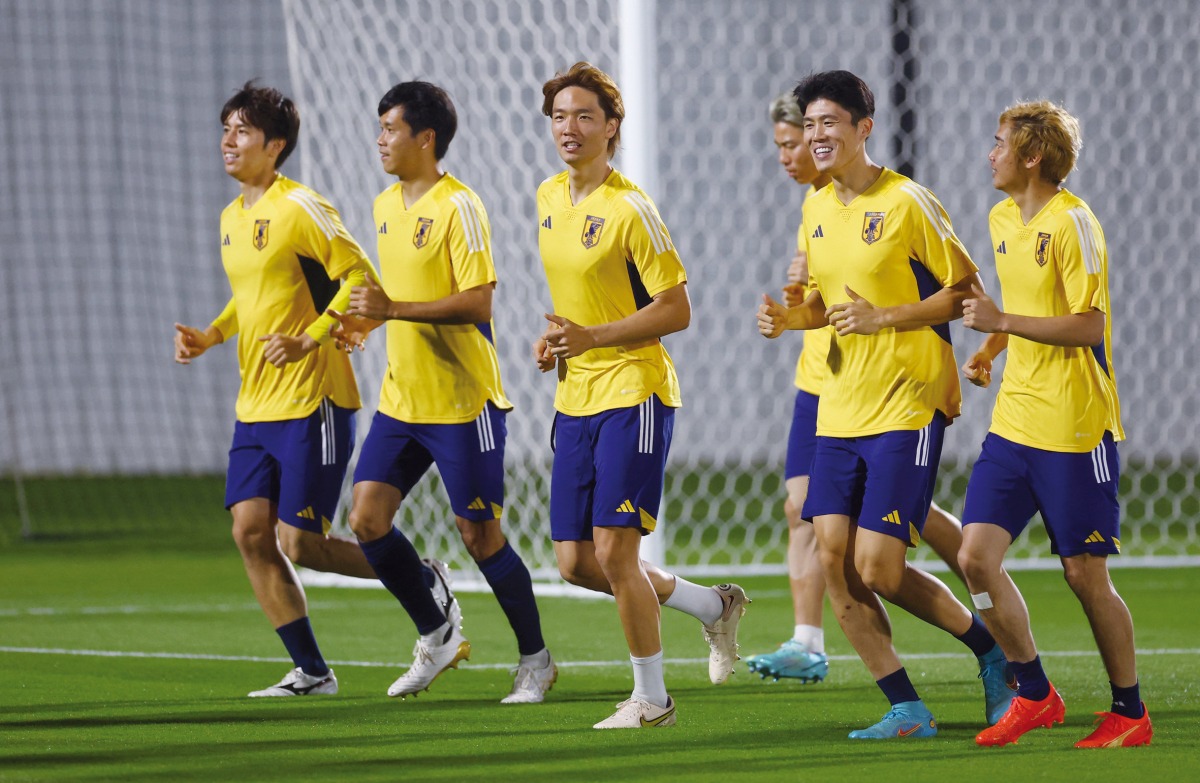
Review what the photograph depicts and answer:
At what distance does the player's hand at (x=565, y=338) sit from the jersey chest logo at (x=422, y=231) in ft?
3.30

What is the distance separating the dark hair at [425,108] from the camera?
5352mm

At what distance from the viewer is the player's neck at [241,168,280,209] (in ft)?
18.3

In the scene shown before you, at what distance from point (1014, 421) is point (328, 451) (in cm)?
225

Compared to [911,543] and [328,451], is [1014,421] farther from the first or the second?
[328,451]

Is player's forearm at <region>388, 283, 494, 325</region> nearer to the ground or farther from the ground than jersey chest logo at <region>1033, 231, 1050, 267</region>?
nearer to the ground

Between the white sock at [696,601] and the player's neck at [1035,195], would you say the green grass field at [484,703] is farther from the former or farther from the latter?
the player's neck at [1035,195]

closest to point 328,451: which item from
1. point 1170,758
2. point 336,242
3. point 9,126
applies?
point 336,242

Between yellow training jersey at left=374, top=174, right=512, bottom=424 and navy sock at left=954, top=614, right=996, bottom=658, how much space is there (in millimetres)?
1647

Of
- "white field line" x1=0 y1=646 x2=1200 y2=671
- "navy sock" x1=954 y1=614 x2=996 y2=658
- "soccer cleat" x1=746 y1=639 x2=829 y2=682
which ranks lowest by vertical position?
"white field line" x1=0 y1=646 x2=1200 y2=671

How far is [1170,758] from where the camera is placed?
4102 mm

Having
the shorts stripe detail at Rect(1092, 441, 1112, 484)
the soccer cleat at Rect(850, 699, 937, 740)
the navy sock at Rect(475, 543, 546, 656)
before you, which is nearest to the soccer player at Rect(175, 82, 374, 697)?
the navy sock at Rect(475, 543, 546, 656)

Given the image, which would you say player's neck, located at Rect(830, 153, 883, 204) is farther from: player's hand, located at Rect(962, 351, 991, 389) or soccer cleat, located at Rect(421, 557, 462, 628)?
soccer cleat, located at Rect(421, 557, 462, 628)

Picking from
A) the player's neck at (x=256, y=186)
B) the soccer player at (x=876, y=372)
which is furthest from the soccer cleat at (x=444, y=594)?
the soccer player at (x=876, y=372)

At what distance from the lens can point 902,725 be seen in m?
4.41
